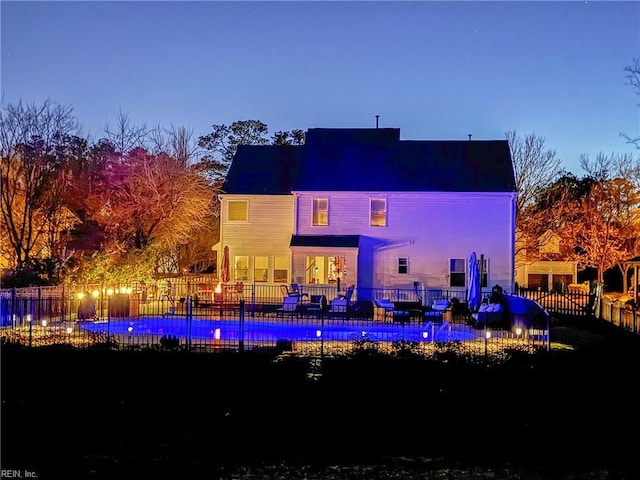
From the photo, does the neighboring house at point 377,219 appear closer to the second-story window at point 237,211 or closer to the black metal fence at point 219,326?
the second-story window at point 237,211

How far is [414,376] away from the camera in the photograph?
30.7 feet

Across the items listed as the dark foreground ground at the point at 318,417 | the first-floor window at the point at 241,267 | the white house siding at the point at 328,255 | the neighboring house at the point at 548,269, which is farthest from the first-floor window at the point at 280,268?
the dark foreground ground at the point at 318,417

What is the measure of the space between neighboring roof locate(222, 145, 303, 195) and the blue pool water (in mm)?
11138

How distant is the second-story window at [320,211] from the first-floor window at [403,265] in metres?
3.85

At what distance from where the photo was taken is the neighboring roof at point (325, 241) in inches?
1134

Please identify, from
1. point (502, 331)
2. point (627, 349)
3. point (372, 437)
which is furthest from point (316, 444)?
point (502, 331)

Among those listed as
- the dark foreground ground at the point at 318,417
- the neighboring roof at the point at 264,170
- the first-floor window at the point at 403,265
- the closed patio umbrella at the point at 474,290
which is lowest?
the dark foreground ground at the point at 318,417

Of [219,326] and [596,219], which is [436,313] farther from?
[596,219]

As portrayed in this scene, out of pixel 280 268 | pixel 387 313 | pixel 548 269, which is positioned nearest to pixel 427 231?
pixel 280 268

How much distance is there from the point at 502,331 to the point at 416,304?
5188mm

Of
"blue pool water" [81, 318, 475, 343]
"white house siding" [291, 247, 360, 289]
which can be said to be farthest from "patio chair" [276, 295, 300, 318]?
"white house siding" [291, 247, 360, 289]

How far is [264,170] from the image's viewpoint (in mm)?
32406

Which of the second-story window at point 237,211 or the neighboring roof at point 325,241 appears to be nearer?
the neighboring roof at point 325,241

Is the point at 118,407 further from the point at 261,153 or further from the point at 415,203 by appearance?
the point at 261,153
